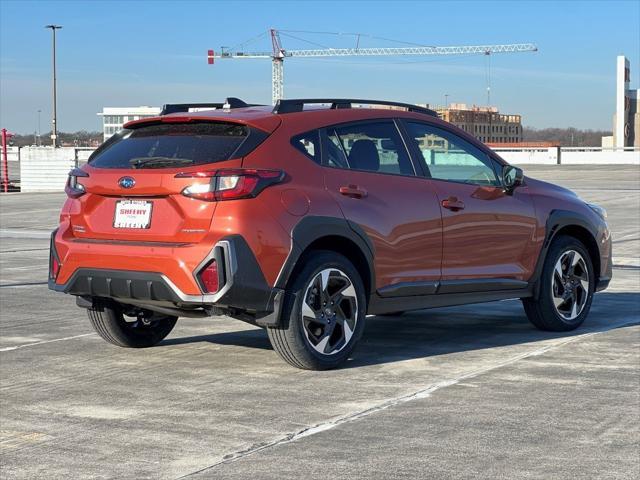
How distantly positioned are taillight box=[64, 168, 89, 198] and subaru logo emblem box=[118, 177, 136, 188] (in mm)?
362

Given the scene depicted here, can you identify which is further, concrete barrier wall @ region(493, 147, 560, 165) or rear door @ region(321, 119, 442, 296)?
concrete barrier wall @ region(493, 147, 560, 165)

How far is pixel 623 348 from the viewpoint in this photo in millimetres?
7836

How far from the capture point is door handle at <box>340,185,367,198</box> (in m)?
7.08

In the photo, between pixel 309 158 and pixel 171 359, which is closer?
pixel 309 158

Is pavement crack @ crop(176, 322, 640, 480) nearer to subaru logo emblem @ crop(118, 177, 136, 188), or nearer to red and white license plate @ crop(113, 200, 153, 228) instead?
red and white license plate @ crop(113, 200, 153, 228)

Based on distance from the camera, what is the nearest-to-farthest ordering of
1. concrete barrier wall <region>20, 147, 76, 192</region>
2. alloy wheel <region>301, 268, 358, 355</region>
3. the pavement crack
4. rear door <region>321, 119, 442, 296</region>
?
1. the pavement crack
2. alloy wheel <region>301, 268, 358, 355</region>
3. rear door <region>321, 119, 442, 296</region>
4. concrete barrier wall <region>20, 147, 76, 192</region>

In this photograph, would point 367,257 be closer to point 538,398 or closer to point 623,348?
point 538,398

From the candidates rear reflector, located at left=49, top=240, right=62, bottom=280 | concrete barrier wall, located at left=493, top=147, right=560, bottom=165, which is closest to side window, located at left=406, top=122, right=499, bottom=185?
rear reflector, located at left=49, top=240, right=62, bottom=280

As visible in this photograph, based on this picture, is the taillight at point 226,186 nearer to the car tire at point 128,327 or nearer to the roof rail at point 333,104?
the roof rail at point 333,104

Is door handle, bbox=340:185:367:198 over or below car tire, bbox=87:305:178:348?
over

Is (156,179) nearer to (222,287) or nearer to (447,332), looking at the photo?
(222,287)

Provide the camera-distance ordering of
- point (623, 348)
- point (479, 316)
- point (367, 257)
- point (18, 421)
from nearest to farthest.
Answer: point (18, 421)
point (367, 257)
point (623, 348)
point (479, 316)

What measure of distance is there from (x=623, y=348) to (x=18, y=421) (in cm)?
419

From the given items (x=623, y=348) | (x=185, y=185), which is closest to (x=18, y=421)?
(x=185, y=185)
